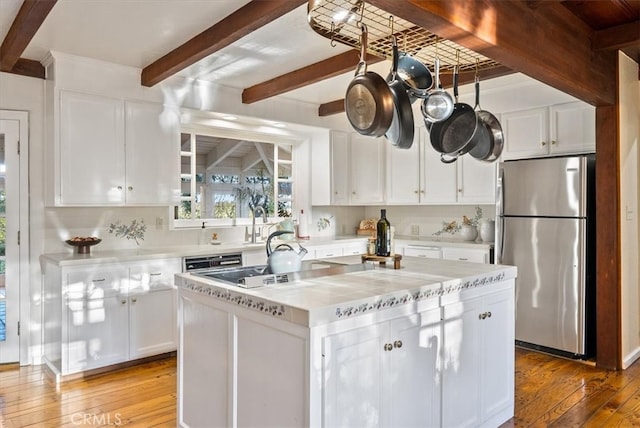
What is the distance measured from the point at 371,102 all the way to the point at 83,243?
2.56m

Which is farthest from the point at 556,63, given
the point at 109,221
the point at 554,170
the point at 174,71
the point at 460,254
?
the point at 109,221

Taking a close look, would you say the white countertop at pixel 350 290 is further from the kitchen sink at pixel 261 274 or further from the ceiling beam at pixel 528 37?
the ceiling beam at pixel 528 37

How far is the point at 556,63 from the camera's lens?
267cm

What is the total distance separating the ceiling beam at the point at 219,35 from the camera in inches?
93.6

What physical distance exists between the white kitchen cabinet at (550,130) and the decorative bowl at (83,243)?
3.61 metres

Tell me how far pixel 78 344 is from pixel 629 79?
461 cm

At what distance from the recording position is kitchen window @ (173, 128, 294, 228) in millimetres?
4461

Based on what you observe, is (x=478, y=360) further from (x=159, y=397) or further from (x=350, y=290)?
(x=159, y=397)

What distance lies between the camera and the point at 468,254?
4.38 m

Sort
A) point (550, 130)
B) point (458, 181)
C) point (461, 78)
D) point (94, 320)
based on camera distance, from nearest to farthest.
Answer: point (94, 320) → point (461, 78) → point (550, 130) → point (458, 181)

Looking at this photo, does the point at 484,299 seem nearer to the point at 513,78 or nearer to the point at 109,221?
the point at 513,78

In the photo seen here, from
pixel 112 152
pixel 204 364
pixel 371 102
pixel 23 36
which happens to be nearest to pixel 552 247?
pixel 371 102

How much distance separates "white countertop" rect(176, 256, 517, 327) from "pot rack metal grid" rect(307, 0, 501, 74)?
1.25 m

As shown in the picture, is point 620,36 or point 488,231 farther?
point 488,231
